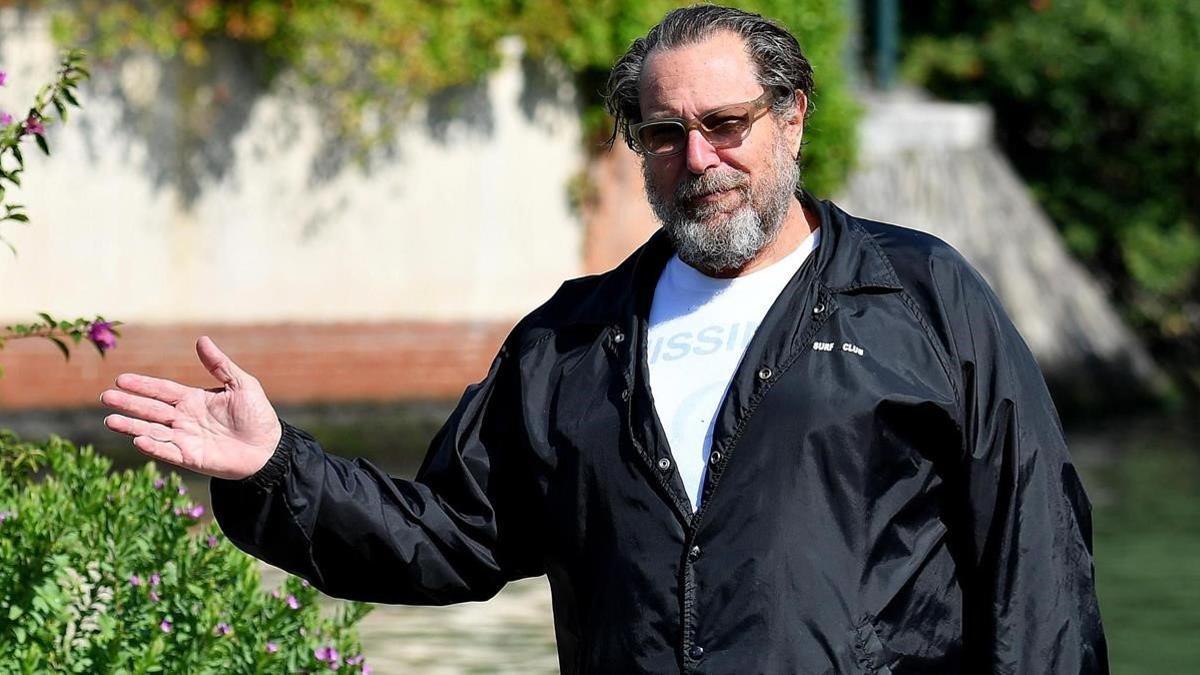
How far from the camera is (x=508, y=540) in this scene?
3814mm

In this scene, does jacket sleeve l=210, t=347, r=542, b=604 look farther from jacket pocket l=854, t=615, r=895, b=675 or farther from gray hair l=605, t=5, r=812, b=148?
jacket pocket l=854, t=615, r=895, b=675

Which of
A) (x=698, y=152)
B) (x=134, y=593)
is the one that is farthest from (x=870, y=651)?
(x=134, y=593)

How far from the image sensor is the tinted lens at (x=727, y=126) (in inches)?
144

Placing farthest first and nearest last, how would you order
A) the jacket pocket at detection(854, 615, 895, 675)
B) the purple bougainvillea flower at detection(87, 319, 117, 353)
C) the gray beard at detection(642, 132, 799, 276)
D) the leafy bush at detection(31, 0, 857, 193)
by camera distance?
the leafy bush at detection(31, 0, 857, 193)
the purple bougainvillea flower at detection(87, 319, 117, 353)
the gray beard at detection(642, 132, 799, 276)
the jacket pocket at detection(854, 615, 895, 675)

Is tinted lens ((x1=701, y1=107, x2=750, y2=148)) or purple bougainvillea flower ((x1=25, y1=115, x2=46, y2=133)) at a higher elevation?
purple bougainvillea flower ((x1=25, y1=115, x2=46, y2=133))

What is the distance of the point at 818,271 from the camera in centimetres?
362

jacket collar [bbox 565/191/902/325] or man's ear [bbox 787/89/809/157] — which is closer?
jacket collar [bbox 565/191/902/325]

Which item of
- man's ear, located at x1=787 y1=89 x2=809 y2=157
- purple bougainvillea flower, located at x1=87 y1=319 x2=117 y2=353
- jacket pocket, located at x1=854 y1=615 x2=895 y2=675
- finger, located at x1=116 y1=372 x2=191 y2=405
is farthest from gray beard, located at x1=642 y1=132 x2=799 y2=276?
purple bougainvillea flower, located at x1=87 y1=319 x2=117 y2=353

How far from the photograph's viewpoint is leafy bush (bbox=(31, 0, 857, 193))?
1372 cm

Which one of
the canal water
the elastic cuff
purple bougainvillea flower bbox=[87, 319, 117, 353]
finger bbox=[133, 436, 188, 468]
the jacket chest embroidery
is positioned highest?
the jacket chest embroidery

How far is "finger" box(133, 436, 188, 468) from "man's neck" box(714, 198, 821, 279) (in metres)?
0.90

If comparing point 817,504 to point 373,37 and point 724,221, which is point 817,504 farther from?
point 373,37

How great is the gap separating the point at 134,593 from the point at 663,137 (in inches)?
55.0

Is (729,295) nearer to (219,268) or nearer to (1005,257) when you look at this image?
(219,268)
